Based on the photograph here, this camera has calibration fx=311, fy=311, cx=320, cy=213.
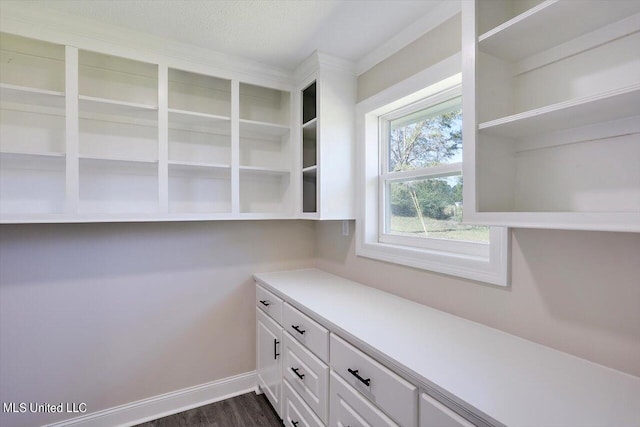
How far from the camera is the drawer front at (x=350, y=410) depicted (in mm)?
1117

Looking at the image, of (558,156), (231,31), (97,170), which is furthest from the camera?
(97,170)

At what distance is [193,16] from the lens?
5.52ft

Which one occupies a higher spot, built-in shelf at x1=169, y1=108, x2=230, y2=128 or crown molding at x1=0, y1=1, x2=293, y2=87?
crown molding at x1=0, y1=1, x2=293, y2=87

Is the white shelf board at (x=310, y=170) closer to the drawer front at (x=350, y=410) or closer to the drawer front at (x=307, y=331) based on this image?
the drawer front at (x=307, y=331)

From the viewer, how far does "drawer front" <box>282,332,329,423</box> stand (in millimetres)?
1447

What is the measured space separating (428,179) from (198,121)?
1572mm

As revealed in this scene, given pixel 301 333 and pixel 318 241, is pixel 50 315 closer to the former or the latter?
pixel 301 333

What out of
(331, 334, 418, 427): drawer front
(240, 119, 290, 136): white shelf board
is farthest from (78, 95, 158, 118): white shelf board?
(331, 334, 418, 427): drawer front

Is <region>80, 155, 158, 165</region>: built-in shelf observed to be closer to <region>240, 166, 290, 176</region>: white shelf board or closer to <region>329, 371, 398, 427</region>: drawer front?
<region>240, 166, 290, 176</region>: white shelf board

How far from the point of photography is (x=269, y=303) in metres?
2.13

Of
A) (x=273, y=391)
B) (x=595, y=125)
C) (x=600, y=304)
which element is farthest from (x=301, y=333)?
(x=595, y=125)

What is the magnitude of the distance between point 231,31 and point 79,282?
1.79m

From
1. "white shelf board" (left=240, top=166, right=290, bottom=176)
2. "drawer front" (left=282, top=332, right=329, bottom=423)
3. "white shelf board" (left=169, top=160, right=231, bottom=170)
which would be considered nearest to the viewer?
"drawer front" (left=282, top=332, right=329, bottom=423)

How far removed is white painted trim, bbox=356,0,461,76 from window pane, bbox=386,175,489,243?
2.57 feet
